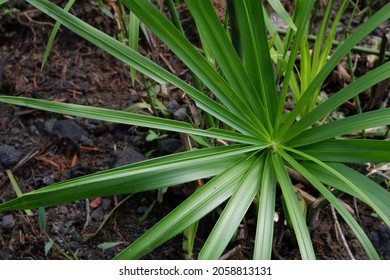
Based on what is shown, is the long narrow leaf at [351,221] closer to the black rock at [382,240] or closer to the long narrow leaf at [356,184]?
the long narrow leaf at [356,184]

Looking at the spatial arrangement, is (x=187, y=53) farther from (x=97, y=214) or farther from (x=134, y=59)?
(x=97, y=214)

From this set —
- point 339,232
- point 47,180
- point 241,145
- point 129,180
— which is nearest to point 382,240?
point 339,232

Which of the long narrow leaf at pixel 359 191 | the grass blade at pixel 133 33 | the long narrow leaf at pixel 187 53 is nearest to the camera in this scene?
Answer: the long narrow leaf at pixel 359 191

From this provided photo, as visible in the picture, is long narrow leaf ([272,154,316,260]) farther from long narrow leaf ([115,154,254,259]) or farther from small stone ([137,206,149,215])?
small stone ([137,206,149,215])

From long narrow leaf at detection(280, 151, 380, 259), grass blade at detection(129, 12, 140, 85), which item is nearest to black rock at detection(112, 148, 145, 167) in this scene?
grass blade at detection(129, 12, 140, 85)

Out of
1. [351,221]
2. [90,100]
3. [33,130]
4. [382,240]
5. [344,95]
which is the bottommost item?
[351,221]

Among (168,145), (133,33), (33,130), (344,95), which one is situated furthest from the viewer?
(33,130)

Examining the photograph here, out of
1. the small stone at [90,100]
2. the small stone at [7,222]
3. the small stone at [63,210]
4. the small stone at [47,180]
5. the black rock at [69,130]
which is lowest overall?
the small stone at [7,222]

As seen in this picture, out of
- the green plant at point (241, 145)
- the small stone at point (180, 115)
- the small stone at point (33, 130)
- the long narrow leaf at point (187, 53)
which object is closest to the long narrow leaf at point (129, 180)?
the green plant at point (241, 145)
